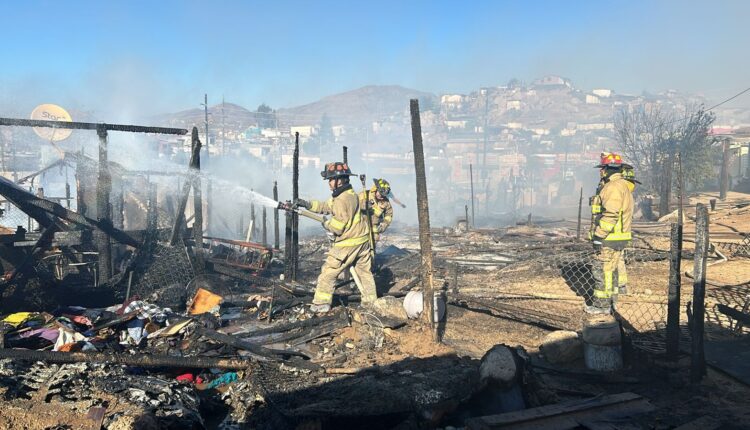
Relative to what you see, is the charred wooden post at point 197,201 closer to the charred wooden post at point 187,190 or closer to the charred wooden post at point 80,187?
the charred wooden post at point 187,190

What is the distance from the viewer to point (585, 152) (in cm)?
5359

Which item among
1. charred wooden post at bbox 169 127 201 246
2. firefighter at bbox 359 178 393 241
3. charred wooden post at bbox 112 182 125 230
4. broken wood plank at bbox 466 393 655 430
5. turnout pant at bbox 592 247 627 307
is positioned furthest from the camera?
charred wooden post at bbox 112 182 125 230

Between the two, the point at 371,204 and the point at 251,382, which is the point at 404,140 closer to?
the point at 371,204

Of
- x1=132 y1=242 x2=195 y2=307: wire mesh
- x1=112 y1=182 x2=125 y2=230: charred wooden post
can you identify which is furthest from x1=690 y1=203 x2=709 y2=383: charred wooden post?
x1=112 y1=182 x2=125 y2=230: charred wooden post

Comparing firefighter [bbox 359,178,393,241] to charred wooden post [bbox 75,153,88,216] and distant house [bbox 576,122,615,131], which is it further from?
distant house [bbox 576,122,615,131]

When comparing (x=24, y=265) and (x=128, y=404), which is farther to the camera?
(x=24, y=265)

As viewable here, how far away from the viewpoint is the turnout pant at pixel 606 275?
7027 millimetres

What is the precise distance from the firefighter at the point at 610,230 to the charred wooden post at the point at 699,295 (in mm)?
2170

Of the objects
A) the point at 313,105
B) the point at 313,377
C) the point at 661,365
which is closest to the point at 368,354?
the point at 313,377

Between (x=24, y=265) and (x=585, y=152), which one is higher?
(x=585, y=152)

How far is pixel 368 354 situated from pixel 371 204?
4.06m

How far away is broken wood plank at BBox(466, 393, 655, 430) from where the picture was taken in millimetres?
3717

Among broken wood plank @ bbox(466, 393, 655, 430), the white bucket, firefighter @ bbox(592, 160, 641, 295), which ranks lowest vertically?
broken wood plank @ bbox(466, 393, 655, 430)

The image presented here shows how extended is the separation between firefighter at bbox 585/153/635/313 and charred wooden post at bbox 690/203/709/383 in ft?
7.12
